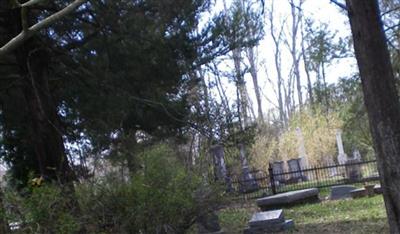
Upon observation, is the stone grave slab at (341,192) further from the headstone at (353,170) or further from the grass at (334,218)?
the headstone at (353,170)

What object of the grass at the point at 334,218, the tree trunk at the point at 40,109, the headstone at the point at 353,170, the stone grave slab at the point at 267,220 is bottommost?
the grass at the point at 334,218

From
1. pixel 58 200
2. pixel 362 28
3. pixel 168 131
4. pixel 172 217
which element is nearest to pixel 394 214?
pixel 362 28

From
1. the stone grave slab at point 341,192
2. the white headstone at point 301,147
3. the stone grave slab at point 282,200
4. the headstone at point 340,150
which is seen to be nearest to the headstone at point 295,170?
the headstone at point 340,150

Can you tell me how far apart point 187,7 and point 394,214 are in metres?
5.91

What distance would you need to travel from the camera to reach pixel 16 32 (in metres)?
9.78

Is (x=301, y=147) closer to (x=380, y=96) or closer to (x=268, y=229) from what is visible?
(x=268, y=229)

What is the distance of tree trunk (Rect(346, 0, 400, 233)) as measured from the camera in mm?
7230

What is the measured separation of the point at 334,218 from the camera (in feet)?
39.9

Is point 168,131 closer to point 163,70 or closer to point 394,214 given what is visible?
point 163,70

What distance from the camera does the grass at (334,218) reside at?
10336mm

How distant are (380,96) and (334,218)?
18.0ft

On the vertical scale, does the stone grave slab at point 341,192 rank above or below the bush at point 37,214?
below

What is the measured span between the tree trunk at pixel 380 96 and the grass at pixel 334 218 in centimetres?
244

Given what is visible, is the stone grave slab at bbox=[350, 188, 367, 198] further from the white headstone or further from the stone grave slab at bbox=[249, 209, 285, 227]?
the white headstone
